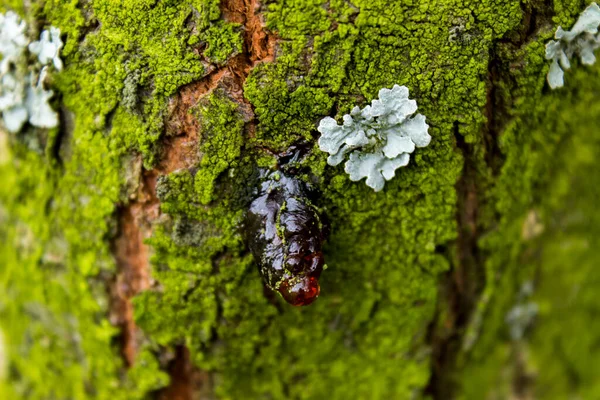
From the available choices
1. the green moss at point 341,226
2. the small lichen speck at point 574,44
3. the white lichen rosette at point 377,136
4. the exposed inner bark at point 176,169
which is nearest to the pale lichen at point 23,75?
the exposed inner bark at point 176,169

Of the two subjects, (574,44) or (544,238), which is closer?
(574,44)

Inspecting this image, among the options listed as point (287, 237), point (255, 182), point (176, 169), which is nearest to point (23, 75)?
point (176, 169)

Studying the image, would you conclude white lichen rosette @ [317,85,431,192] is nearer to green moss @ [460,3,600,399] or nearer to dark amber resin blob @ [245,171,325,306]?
dark amber resin blob @ [245,171,325,306]

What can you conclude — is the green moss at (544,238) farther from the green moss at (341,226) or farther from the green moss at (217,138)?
the green moss at (217,138)

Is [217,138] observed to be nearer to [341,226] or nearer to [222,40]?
[222,40]

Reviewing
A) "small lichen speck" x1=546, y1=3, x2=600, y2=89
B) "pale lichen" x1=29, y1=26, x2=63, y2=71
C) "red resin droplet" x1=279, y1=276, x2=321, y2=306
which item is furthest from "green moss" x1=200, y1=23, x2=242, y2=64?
"small lichen speck" x1=546, y1=3, x2=600, y2=89

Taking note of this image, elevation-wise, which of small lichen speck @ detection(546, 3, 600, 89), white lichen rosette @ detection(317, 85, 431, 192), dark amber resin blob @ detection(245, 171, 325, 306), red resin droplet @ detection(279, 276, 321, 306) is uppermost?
small lichen speck @ detection(546, 3, 600, 89)

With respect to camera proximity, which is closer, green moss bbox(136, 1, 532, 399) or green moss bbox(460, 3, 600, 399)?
green moss bbox(136, 1, 532, 399)
